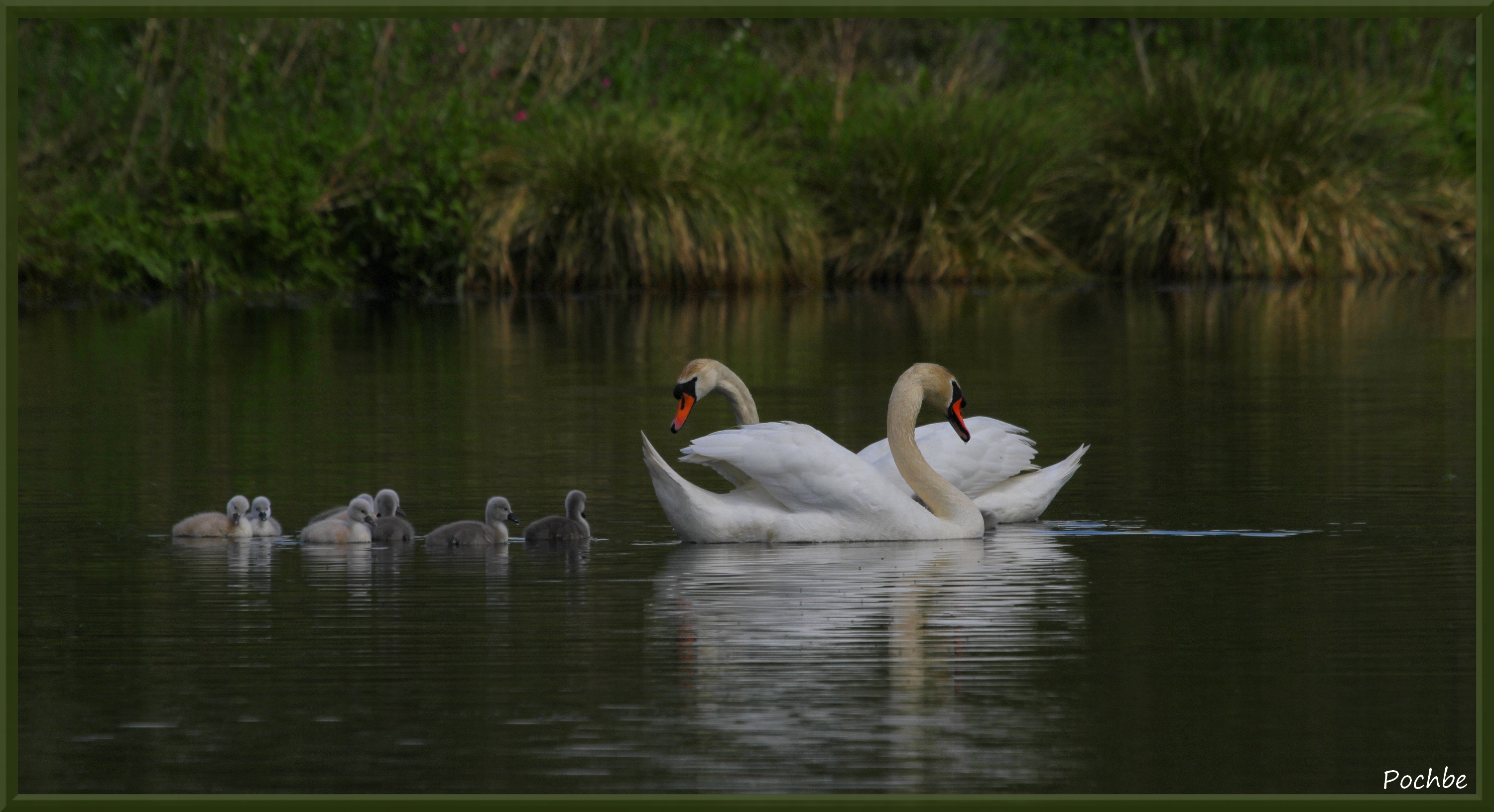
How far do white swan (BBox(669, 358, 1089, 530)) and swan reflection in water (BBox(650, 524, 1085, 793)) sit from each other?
61cm

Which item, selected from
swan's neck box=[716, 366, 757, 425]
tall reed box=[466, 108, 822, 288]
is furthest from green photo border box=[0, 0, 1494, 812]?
tall reed box=[466, 108, 822, 288]

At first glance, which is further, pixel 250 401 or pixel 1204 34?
pixel 1204 34

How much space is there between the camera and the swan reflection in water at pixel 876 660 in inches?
217

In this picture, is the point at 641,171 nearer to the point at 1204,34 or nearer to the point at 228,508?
the point at 1204,34

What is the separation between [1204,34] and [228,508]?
1188 inches

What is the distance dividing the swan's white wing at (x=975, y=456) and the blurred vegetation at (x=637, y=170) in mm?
17345

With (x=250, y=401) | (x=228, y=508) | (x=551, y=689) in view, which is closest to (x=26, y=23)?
(x=250, y=401)

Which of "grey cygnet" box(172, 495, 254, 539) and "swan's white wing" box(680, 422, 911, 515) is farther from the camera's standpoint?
"grey cygnet" box(172, 495, 254, 539)

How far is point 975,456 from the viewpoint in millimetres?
9984

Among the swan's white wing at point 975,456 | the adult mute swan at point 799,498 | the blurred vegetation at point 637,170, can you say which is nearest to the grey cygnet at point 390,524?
the adult mute swan at point 799,498

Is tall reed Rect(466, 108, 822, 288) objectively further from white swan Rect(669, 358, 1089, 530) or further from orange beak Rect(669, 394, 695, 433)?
orange beak Rect(669, 394, 695, 433)

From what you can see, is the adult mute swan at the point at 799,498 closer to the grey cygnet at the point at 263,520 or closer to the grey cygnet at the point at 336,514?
the grey cygnet at the point at 336,514

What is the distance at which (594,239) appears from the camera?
92.5 ft

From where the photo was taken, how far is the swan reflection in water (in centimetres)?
551
